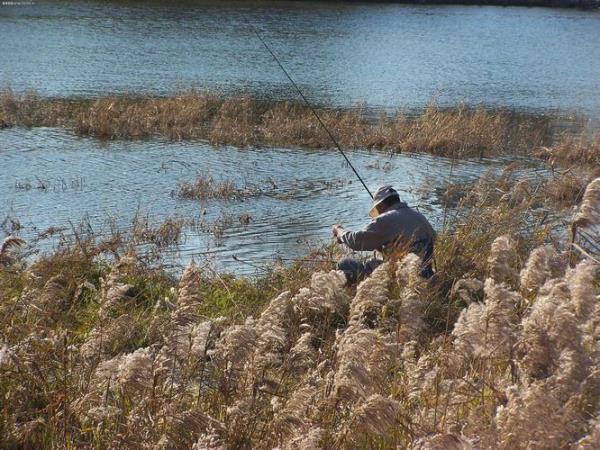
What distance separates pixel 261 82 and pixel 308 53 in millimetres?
7371

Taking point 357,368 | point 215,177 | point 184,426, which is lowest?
point 215,177

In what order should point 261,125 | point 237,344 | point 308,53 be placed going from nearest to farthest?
point 237,344, point 261,125, point 308,53

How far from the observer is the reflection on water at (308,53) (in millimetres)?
22391

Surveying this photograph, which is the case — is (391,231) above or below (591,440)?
below

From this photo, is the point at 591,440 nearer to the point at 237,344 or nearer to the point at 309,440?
the point at 309,440

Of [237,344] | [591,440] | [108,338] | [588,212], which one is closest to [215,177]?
[108,338]

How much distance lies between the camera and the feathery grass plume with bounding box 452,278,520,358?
282cm

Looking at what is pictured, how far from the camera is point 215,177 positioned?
42.8ft

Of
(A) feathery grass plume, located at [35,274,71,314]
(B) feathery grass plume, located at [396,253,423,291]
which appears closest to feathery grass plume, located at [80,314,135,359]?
(A) feathery grass plume, located at [35,274,71,314]

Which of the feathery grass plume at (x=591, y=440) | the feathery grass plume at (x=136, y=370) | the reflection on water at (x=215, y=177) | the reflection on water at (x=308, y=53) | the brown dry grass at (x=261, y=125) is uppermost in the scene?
the feathery grass plume at (x=591, y=440)

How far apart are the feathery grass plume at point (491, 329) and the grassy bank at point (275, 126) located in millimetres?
12035

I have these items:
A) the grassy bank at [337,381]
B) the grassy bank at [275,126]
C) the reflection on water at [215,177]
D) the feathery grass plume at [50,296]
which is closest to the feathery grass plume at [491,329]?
the grassy bank at [337,381]

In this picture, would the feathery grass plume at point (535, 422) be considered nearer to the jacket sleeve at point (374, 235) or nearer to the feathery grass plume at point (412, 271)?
the feathery grass plume at point (412, 271)

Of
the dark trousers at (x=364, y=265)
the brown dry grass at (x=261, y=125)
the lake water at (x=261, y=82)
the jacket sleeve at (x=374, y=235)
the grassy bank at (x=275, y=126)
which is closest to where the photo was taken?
the dark trousers at (x=364, y=265)
